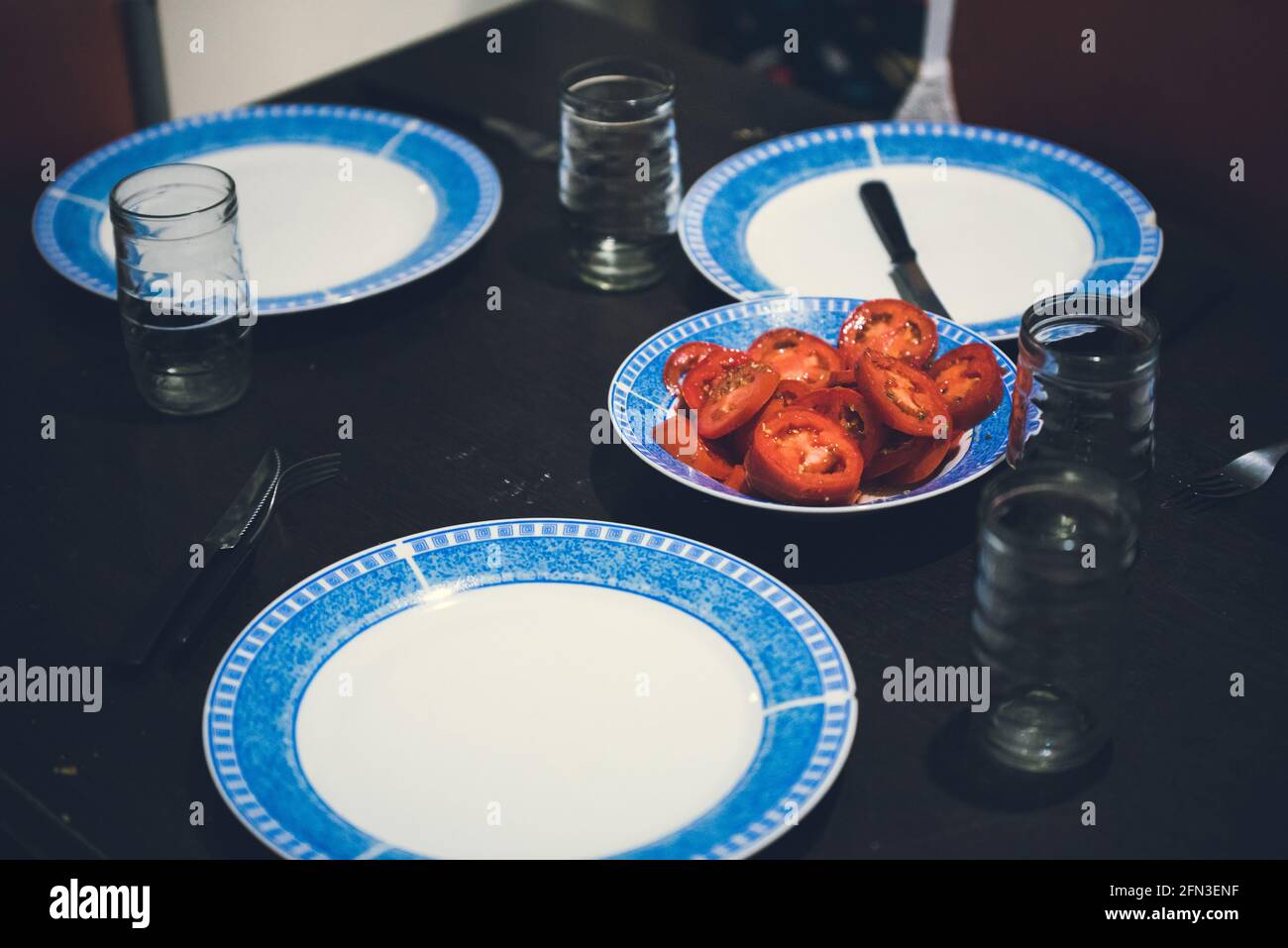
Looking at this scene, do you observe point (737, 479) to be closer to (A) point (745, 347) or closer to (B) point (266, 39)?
(A) point (745, 347)

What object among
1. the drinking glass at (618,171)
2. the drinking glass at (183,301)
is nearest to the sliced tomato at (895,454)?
the drinking glass at (618,171)

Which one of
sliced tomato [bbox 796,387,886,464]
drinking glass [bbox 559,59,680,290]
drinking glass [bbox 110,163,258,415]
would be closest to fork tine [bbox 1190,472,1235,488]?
sliced tomato [bbox 796,387,886,464]

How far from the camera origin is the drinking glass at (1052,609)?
89 centimetres

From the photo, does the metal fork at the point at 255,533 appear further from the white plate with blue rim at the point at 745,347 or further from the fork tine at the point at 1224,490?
the fork tine at the point at 1224,490

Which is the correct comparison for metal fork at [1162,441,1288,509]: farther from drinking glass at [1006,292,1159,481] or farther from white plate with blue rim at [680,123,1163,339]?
white plate with blue rim at [680,123,1163,339]

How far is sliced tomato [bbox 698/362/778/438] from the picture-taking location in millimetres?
1141

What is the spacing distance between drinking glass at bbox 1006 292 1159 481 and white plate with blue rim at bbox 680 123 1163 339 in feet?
0.71

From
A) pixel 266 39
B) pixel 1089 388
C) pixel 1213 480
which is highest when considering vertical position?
pixel 1089 388

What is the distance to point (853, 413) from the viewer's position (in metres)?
1.14

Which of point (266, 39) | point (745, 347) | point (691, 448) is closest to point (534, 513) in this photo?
point (691, 448)

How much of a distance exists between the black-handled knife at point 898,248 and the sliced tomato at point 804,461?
1.03 ft

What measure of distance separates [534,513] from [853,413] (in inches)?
10.3

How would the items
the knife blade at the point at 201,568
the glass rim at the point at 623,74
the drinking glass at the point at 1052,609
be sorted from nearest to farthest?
the drinking glass at the point at 1052,609
the knife blade at the point at 201,568
the glass rim at the point at 623,74
